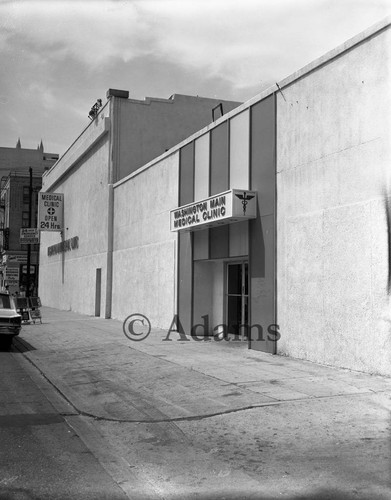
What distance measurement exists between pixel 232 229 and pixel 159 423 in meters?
8.17

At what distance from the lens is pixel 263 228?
42.2ft

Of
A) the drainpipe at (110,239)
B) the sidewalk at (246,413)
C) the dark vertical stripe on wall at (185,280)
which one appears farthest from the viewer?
the drainpipe at (110,239)

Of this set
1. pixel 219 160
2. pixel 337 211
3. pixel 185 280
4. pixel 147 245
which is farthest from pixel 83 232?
pixel 337 211

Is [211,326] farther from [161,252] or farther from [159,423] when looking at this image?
[159,423]

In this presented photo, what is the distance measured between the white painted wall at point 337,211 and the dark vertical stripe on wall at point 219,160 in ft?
8.58

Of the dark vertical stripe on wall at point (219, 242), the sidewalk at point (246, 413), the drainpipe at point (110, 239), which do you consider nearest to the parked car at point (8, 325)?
the sidewalk at point (246, 413)

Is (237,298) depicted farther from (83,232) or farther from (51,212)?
(51,212)

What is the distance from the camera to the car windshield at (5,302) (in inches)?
611

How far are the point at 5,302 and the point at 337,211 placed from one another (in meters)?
9.98

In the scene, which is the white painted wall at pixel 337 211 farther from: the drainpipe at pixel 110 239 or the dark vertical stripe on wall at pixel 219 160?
the drainpipe at pixel 110 239

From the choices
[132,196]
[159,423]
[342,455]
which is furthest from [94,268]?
[342,455]

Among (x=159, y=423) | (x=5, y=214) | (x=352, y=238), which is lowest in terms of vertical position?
(x=159, y=423)

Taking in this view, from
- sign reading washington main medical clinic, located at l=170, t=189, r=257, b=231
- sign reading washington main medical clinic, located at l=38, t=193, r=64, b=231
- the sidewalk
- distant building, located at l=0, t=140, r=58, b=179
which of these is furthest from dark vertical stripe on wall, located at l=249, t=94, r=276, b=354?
distant building, located at l=0, t=140, r=58, b=179

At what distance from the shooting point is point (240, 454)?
5570 millimetres
